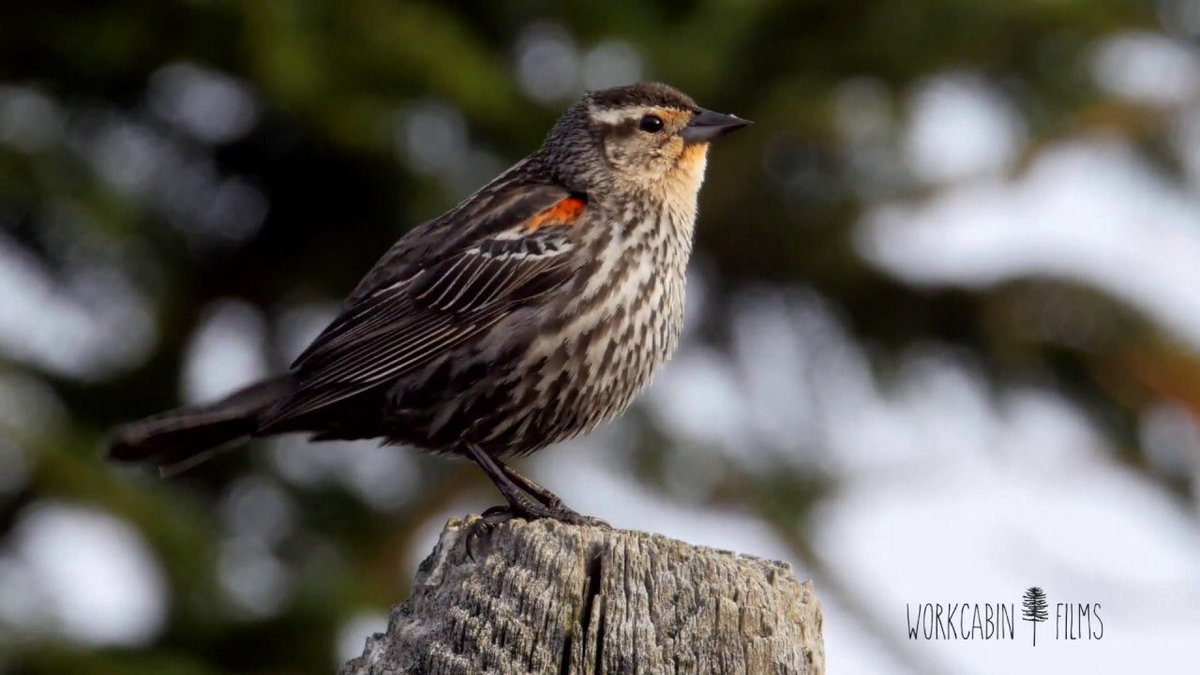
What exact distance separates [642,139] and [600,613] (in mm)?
2888

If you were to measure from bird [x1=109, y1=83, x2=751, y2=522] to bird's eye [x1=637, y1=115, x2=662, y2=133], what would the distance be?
0.09 m

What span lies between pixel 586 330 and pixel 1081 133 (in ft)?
15.1

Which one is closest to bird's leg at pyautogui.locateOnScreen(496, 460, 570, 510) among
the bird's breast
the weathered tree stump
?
the bird's breast

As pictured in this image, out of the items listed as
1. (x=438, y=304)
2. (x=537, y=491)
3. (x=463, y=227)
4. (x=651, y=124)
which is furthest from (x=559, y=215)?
(x=537, y=491)

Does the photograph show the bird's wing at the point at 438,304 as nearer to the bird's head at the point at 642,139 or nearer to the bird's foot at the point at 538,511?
the bird's head at the point at 642,139

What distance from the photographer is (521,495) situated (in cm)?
521

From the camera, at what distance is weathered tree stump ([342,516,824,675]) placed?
3.29 metres

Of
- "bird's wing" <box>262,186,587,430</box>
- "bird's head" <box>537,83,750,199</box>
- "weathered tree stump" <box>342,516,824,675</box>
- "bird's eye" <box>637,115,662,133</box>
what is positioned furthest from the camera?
"bird's eye" <box>637,115,662,133</box>

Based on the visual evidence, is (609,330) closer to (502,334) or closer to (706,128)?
(502,334)

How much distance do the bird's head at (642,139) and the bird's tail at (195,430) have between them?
3.78 feet

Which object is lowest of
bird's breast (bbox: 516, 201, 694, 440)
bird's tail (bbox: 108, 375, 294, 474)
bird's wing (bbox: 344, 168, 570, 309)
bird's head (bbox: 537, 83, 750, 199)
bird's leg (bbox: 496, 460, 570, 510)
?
bird's leg (bbox: 496, 460, 570, 510)

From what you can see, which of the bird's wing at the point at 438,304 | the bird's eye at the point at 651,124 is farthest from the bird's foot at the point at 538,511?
the bird's eye at the point at 651,124

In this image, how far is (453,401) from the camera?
17.7 ft

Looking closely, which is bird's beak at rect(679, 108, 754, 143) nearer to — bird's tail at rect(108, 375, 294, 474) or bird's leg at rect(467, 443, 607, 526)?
bird's leg at rect(467, 443, 607, 526)
